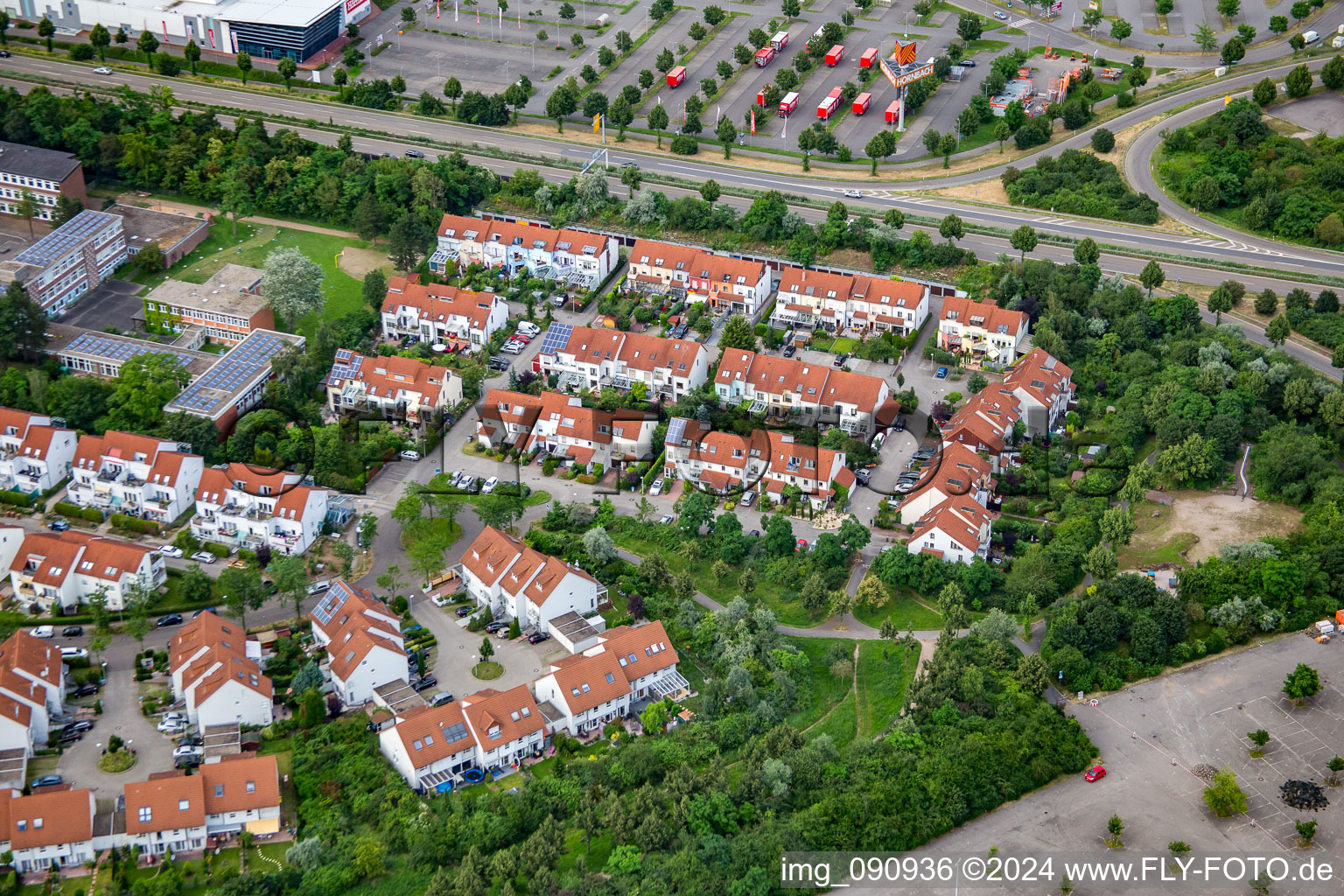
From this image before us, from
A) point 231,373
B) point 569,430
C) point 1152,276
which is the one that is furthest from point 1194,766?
point 231,373

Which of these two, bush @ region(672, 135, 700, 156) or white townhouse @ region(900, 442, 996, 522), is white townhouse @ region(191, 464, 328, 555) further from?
bush @ region(672, 135, 700, 156)

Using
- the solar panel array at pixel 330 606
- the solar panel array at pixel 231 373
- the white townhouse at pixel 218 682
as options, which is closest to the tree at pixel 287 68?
the solar panel array at pixel 231 373

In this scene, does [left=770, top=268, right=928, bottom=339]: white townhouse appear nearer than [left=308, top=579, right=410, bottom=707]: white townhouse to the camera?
No

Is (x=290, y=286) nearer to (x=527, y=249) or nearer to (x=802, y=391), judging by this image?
(x=527, y=249)

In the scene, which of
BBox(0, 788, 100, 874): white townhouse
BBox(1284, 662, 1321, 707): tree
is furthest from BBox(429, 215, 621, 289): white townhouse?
BBox(1284, 662, 1321, 707): tree

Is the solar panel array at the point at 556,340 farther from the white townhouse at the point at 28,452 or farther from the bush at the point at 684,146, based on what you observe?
the bush at the point at 684,146

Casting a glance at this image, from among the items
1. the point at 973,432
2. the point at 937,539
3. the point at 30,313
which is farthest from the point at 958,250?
the point at 30,313
